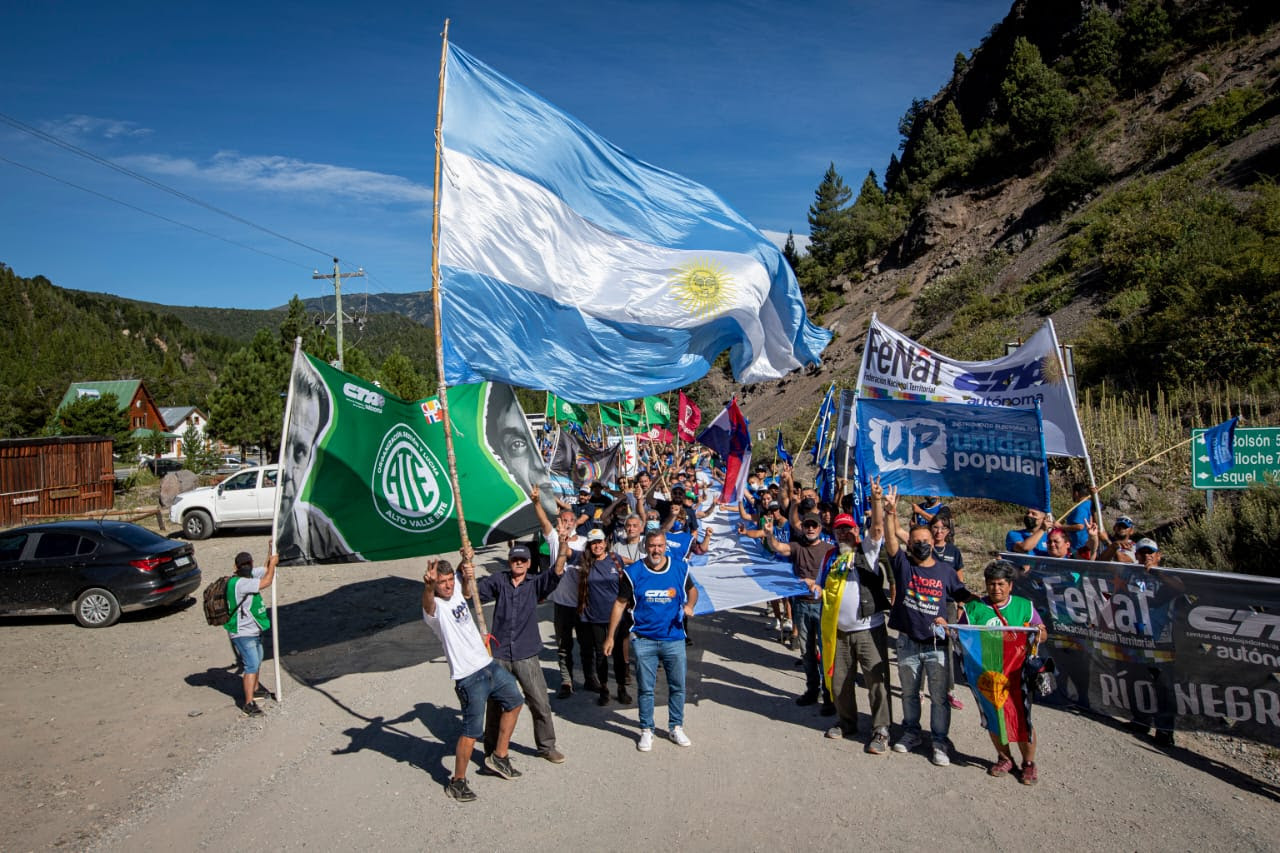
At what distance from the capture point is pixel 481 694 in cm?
586

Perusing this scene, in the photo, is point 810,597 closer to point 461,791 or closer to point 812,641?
point 812,641

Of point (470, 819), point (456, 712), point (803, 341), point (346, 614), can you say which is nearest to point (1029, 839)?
point (470, 819)

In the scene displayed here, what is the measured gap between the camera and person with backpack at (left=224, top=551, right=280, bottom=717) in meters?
7.62

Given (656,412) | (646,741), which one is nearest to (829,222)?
(656,412)

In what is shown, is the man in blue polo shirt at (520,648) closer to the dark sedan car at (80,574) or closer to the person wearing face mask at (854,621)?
the person wearing face mask at (854,621)

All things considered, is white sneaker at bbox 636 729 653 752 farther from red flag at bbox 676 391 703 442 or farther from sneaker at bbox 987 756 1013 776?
red flag at bbox 676 391 703 442

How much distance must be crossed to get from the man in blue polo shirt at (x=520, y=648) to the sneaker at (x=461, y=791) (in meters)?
0.48

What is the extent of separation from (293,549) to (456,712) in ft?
7.03

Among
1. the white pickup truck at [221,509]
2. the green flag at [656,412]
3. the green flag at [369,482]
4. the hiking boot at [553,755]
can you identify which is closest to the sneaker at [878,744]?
the hiking boot at [553,755]

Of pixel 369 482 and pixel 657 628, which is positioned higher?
pixel 369 482

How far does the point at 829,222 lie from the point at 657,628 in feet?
219

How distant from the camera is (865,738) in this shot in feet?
22.0

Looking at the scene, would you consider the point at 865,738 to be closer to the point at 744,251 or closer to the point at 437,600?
the point at 437,600

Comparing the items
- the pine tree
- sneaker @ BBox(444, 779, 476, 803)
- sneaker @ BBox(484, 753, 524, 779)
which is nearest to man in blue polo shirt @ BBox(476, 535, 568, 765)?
sneaker @ BBox(484, 753, 524, 779)
